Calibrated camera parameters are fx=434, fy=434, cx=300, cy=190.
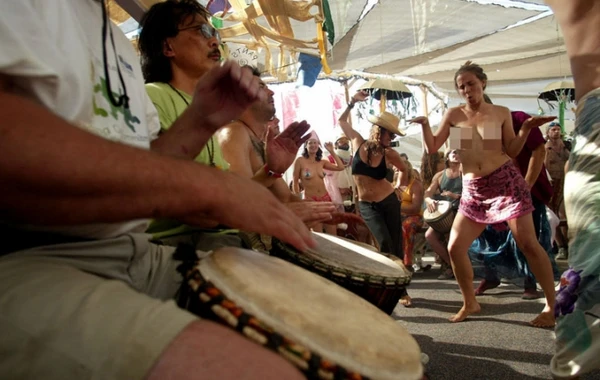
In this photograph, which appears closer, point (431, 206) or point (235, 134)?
point (235, 134)

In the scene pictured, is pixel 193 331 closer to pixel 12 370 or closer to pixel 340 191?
pixel 12 370

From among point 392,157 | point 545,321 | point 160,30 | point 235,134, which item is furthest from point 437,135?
point 160,30

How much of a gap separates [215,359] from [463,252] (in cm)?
260

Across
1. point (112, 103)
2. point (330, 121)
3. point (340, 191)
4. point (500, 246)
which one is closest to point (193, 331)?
point (112, 103)

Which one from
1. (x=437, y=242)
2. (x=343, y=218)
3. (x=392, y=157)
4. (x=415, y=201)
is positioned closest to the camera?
(x=343, y=218)

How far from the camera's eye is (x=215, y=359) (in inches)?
20.1

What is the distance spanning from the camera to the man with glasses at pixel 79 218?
0.52 metres

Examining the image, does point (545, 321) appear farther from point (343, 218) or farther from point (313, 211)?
point (313, 211)

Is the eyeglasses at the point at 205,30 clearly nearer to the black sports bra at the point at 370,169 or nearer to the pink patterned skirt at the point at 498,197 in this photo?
the pink patterned skirt at the point at 498,197

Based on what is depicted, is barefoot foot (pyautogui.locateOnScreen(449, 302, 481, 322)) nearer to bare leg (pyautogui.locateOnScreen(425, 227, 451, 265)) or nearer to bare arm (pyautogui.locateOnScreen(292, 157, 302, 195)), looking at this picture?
bare leg (pyautogui.locateOnScreen(425, 227, 451, 265))

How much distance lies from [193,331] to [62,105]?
17.7 inches

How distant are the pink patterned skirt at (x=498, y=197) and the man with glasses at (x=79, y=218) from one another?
235 centimetres

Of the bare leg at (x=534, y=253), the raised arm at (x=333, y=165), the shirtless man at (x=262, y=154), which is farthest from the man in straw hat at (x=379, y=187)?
the raised arm at (x=333, y=165)

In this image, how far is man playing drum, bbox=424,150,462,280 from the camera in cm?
456
